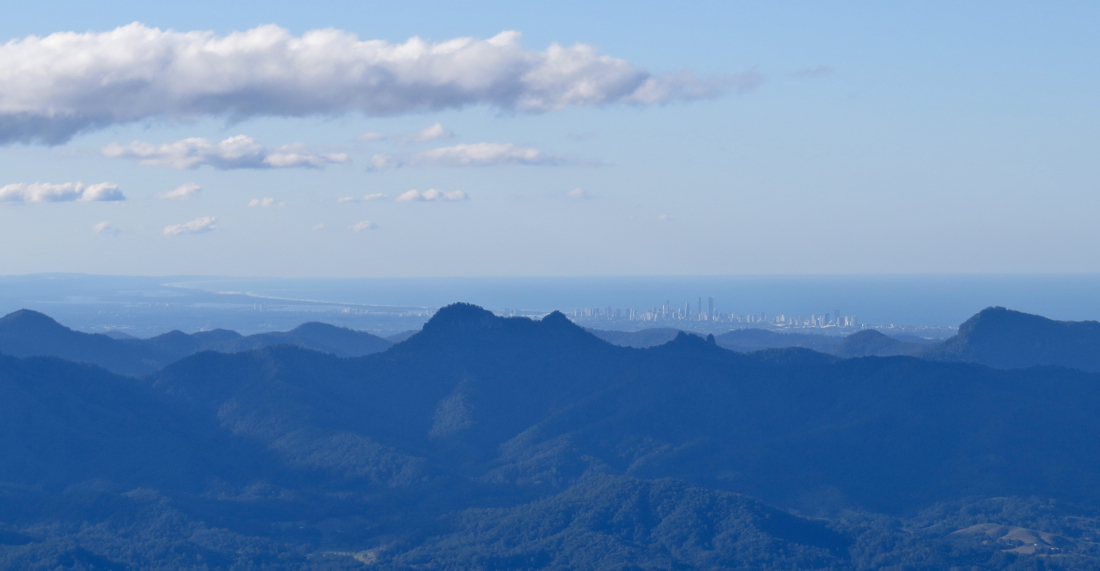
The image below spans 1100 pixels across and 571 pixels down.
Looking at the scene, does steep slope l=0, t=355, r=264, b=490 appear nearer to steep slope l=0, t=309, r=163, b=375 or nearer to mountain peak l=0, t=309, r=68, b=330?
steep slope l=0, t=309, r=163, b=375

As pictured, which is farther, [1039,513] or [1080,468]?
[1080,468]

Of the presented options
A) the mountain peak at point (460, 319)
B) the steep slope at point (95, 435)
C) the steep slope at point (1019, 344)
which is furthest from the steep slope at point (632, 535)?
the steep slope at point (1019, 344)

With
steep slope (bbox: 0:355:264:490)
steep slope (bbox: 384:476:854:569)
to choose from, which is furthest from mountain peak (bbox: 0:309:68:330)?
steep slope (bbox: 384:476:854:569)

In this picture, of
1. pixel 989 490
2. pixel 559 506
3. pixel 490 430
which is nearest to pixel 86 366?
pixel 490 430

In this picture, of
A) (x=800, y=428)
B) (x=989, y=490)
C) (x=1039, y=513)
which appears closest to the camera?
(x=1039, y=513)

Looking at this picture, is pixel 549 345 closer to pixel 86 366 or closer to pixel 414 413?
pixel 414 413

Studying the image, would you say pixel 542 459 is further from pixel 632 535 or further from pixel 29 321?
pixel 29 321

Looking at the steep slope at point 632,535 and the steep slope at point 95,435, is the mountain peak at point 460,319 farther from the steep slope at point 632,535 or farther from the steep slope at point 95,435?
the steep slope at point 632,535
